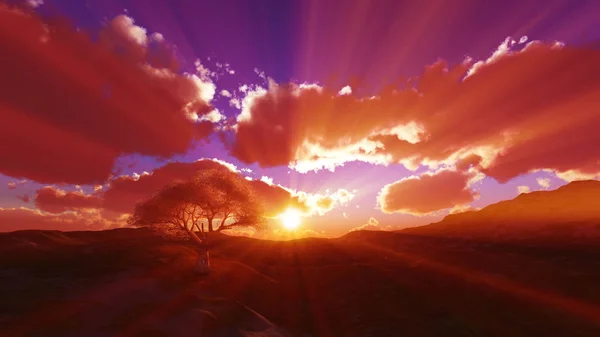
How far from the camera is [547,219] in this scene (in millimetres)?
81125

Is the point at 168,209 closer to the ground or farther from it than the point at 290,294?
farther from it

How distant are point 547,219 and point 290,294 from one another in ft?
276

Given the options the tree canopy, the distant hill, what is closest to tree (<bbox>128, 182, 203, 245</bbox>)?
the tree canopy

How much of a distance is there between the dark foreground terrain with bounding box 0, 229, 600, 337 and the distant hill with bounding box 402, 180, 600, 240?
58.1 ft

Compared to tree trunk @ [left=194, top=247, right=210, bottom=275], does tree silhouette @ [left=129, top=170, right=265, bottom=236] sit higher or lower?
higher

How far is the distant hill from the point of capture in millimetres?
64750

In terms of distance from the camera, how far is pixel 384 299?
35625 millimetres

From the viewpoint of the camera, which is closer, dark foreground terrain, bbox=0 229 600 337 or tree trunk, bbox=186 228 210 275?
dark foreground terrain, bbox=0 229 600 337

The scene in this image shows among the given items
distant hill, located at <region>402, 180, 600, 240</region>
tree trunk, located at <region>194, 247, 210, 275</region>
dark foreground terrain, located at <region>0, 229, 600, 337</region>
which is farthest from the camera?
→ distant hill, located at <region>402, 180, 600, 240</region>

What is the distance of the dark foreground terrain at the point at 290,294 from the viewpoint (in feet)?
75.9

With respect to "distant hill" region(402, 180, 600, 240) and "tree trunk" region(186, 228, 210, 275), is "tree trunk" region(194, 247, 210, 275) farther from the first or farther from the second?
"distant hill" region(402, 180, 600, 240)

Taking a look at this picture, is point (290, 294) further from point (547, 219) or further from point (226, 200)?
point (547, 219)

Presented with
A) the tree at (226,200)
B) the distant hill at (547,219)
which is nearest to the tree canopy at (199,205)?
the tree at (226,200)

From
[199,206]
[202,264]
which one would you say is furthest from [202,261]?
[199,206]
